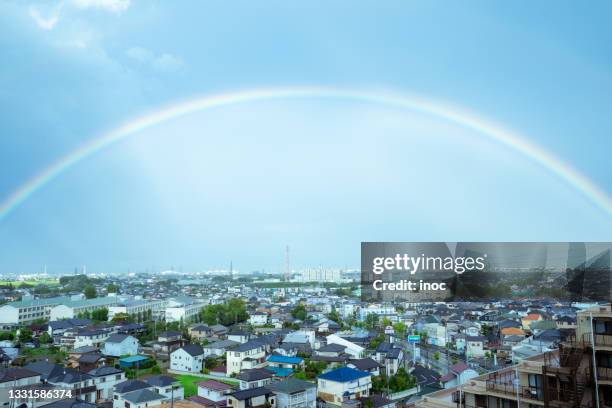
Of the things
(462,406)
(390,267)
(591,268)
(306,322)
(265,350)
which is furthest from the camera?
(306,322)

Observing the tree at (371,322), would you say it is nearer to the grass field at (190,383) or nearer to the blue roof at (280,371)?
the blue roof at (280,371)

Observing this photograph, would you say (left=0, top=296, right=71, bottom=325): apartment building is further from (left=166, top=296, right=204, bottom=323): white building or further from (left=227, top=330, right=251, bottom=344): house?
(left=227, top=330, right=251, bottom=344): house

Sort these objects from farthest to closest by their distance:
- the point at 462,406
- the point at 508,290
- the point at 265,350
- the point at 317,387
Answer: the point at 508,290, the point at 265,350, the point at 317,387, the point at 462,406

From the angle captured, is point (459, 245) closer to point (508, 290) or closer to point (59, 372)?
point (59, 372)

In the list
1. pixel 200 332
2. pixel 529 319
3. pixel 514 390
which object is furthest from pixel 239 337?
pixel 514 390

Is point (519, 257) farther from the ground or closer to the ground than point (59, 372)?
farther from the ground

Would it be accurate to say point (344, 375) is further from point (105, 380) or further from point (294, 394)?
point (105, 380)

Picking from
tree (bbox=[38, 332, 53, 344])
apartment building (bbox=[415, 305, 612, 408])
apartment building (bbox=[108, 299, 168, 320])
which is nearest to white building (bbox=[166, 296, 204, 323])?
apartment building (bbox=[108, 299, 168, 320])

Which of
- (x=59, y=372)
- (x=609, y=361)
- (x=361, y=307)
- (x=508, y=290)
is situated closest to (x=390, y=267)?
(x=609, y=361)
